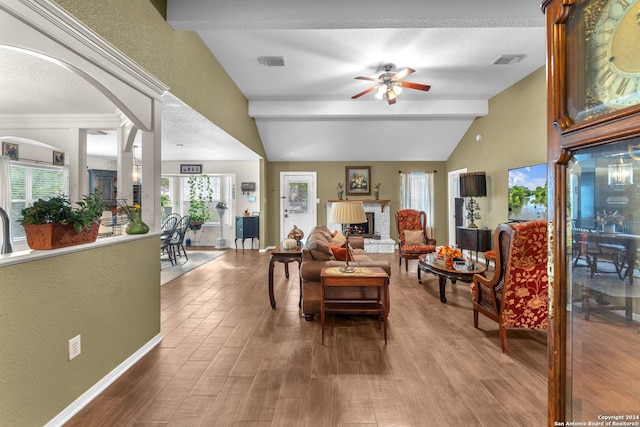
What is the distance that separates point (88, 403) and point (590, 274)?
2.72 m

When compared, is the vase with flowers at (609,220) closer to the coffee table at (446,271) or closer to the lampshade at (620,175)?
the lampshade at (620,175)

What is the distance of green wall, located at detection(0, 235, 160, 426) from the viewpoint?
1516mm

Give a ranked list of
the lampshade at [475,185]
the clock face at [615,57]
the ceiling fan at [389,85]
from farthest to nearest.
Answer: the lampshade at [475,185]
the ceiling fan at [389,85]
the clock face at [615,57]

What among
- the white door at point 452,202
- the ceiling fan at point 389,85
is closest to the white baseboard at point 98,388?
the ceiling fan at point 389,85

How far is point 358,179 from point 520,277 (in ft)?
20.1

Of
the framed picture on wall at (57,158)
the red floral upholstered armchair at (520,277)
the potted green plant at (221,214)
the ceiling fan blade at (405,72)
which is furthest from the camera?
the potted green plant at (221,214)

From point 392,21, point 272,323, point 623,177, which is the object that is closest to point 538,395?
point 623,177

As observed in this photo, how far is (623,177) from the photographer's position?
2.74ft

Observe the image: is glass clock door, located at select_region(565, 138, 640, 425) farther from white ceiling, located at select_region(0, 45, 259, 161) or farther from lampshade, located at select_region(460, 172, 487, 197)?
lampshade, located at select_region(460, 172, 487, 197)

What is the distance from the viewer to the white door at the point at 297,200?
8.45 metres

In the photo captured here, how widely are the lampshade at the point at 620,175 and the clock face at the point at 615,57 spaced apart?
0.15 metres

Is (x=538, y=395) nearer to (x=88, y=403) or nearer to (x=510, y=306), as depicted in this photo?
(x=510, y=306)

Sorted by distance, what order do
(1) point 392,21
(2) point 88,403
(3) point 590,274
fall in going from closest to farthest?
(3) point 590,274 < (2) point 88,403 < (1) point 392,21

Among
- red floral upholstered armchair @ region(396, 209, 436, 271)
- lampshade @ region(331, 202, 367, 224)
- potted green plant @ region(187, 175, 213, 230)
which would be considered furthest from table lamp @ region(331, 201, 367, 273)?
potted green plant @ region(187, 175, 213, 230)
